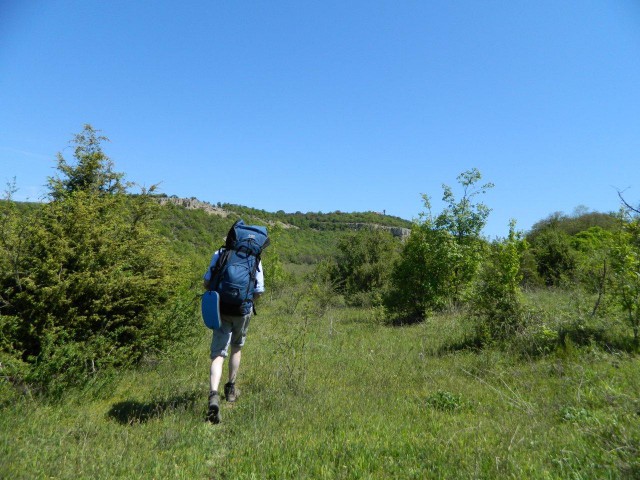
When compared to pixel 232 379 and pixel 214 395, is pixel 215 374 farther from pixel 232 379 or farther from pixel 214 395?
pixel 232 379

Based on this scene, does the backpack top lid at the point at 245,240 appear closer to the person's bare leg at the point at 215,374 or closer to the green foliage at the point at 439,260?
the person's bare leg at the point at 215,374

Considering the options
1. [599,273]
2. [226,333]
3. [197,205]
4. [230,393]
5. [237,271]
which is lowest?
[230,393]

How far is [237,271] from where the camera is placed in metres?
4.36

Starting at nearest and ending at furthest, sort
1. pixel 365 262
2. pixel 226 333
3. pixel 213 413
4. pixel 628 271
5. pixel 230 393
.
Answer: pixel 213 413 → pixel 226 333 → pixel 230 393 → pixel 628 271 → pixel 365 262

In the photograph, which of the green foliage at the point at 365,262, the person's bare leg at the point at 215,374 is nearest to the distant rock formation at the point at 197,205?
the green foliage at the point at 365,262

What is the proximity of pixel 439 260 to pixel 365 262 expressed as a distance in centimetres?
1059

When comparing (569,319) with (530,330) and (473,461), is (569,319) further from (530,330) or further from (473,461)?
(473,461)

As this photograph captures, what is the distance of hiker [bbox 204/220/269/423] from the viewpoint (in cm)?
433

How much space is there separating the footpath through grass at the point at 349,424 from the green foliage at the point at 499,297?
1.17 m

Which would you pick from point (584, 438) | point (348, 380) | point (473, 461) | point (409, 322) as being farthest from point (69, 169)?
point (409, 322)

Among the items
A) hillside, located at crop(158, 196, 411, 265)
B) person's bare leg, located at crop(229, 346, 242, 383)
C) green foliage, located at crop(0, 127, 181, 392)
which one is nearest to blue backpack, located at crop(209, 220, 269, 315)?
person's bare leg, located at crop(229, 346, 242, 383)

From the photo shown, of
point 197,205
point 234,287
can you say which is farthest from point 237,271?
point 197,205

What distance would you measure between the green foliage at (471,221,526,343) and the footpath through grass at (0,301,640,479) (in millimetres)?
1173

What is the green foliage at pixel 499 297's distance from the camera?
7066 millimetres
